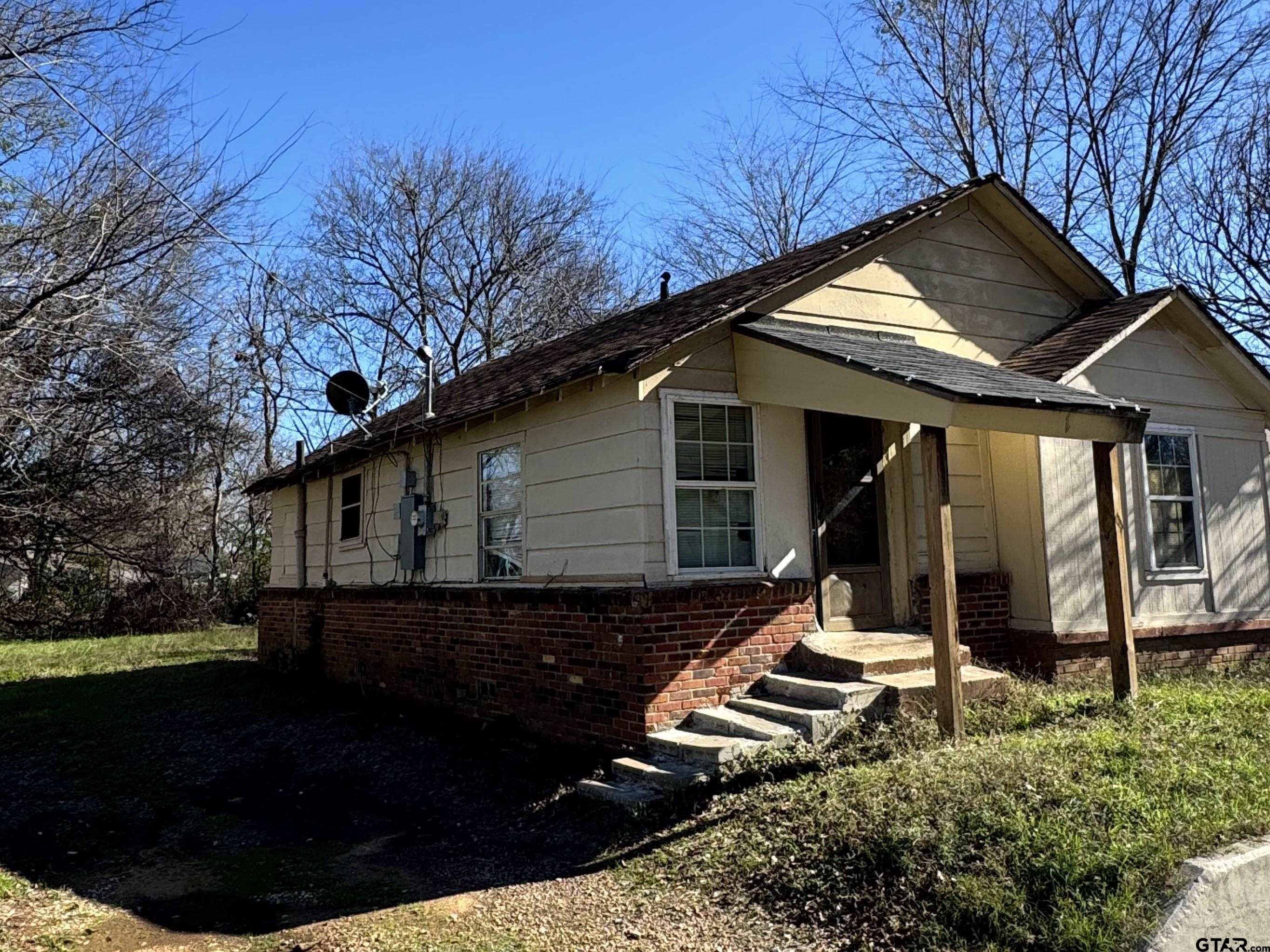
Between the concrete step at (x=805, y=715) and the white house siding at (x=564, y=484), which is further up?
the white house siding at (x=564, y=484)

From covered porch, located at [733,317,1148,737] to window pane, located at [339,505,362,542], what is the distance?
260 inches

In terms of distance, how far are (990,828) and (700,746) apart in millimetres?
2258

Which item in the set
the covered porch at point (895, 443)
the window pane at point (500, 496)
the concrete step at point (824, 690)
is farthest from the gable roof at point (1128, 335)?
the window pane at point (500, 496)

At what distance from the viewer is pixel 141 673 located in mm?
15008

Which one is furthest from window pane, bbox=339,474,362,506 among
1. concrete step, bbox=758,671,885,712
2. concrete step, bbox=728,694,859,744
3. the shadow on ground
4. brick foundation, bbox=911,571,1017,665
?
brick foundation, bbox=911,571,1017,665

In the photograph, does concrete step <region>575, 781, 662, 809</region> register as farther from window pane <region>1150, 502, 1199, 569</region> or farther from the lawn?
window pane <region>1150, 502, 1199, 569</region>


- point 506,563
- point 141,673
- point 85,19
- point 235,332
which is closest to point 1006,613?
point 506,563

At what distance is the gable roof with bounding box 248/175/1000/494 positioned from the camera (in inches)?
299

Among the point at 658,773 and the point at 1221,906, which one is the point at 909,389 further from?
the point at 1221,906

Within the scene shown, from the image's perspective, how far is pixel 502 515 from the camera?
30.4ft

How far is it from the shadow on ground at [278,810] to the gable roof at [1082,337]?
18.4 feet

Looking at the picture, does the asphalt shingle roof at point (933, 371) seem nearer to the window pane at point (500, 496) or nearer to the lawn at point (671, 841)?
the lawn at point (671, 841)

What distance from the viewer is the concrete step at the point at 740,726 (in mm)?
6535

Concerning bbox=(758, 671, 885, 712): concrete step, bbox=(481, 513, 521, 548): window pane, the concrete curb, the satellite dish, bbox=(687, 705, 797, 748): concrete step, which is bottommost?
the concrete curb
